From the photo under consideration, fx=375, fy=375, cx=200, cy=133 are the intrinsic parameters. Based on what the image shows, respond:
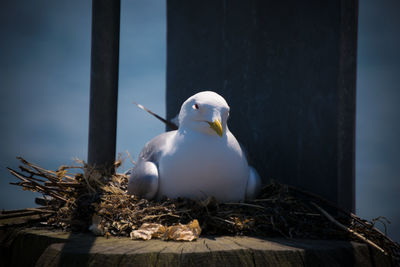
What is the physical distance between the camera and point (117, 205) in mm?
2297

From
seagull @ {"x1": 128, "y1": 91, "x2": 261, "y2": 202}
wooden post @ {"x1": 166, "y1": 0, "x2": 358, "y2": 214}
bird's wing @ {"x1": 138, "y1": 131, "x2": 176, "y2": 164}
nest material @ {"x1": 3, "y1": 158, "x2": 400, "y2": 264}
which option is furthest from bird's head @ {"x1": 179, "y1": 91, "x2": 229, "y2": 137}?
wooden post @ {"x1": 166, "y1": 0, "x2": 358, "y2": 214}

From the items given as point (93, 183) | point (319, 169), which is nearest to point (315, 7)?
point (319, 169)

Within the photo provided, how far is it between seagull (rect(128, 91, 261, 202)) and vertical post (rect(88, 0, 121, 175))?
737mm

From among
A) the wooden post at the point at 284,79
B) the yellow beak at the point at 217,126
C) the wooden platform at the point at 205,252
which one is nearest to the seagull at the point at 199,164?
the yellow beak at the point at 217,126

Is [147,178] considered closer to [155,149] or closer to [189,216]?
[155,149]

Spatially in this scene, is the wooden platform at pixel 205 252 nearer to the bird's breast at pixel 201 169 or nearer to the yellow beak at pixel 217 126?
the bird's breast at pixel 201 169

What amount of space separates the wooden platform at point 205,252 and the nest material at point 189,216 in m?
0.13

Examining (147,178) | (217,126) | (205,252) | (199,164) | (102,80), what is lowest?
(205,252)

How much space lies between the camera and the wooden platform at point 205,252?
1.52m

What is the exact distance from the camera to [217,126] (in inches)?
92.8

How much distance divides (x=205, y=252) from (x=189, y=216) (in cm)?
64

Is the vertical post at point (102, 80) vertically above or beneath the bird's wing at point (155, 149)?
above

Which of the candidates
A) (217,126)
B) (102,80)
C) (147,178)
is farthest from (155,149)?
(102,80)

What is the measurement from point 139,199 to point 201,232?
567 mm
